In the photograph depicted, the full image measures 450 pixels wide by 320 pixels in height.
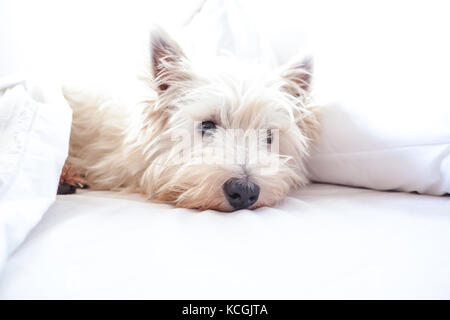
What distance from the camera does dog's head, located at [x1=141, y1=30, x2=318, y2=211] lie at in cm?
110

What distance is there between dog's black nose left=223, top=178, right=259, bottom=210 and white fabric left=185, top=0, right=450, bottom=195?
1.27ft

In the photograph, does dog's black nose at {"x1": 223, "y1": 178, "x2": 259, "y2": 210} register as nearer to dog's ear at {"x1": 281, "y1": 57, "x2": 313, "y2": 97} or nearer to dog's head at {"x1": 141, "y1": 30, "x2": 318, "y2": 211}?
dog's head at {"x1": 141, "y1": 30, "x2": 318, "y2": 211}

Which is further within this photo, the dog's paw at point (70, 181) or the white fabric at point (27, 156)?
the dog's paw at point (70, 181)

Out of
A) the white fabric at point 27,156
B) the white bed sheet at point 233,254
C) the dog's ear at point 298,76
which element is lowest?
the white bed sheet at point 233,254

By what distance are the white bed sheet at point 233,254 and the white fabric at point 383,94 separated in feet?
0.57

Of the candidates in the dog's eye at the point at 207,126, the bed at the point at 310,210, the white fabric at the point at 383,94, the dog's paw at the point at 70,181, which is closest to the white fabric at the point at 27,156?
the bed at the point at 310,210

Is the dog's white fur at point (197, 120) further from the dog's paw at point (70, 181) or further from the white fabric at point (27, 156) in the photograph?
the white fabric at point (27, 156)

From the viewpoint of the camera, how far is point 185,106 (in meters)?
1.21

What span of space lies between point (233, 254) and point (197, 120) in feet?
2.14

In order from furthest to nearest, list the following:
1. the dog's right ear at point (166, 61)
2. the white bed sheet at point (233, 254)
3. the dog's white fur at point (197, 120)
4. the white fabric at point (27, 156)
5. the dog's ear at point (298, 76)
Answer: the dog's ear at point (298, 76) → the dog's right ear at point (166, 61) → the dog's white fur at point (197, 120) → the white fabric at point (27, 156) → the white bed sheet at point (233, 254)

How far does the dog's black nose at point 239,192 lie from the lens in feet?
3.33

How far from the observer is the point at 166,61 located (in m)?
1.25

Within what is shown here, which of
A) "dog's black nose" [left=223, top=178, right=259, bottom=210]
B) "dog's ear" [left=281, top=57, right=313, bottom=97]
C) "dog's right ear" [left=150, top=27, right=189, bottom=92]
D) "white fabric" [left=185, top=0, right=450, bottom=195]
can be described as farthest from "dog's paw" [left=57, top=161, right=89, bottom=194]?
"dog's ear" [left=281, top=57, right=313, bottom=97]

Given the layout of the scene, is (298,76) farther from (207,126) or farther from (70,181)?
(70,181)
